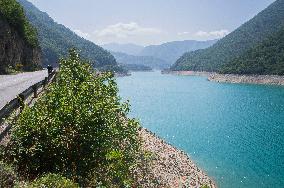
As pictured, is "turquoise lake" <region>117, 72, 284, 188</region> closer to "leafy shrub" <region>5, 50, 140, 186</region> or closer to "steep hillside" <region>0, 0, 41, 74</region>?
"leafy shrub" <region>5, 50, 140, 186</region>

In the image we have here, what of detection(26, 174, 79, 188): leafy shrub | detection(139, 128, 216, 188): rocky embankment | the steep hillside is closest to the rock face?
the steep hillside

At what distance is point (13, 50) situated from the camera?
72.8 metres

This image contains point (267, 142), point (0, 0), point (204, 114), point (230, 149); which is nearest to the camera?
point (230, 149)

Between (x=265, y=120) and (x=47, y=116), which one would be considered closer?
(x=47, y=116)

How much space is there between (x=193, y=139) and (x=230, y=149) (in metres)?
8.81

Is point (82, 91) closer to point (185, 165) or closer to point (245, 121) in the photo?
point (185, 165)

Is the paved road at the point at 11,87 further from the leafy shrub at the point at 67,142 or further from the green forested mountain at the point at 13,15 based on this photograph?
the green forested mountain at the point at 13,15

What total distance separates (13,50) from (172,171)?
4389 cm

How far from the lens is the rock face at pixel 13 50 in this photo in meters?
64.7

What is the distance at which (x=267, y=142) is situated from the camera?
65250mm

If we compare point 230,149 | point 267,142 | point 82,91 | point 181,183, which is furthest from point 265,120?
point 82,91

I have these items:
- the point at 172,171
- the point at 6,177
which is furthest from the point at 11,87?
the point at 6,177

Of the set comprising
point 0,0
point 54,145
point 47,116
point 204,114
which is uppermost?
point 0,0

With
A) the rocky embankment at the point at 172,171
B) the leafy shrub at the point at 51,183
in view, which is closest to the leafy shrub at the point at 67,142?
the leafy shrub at the point at 51,183
